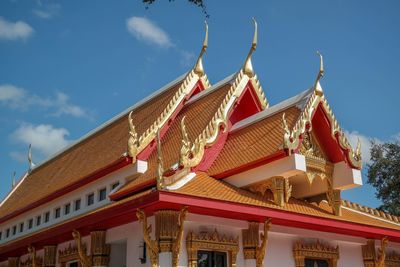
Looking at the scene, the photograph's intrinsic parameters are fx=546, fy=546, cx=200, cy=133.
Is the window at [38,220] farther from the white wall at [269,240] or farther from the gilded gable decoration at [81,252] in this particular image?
the white wall at [269,240]

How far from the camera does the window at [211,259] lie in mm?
11422

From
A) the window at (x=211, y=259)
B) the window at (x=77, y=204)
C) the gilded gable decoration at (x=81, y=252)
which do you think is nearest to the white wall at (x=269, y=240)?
the window at (x=211, y=259)

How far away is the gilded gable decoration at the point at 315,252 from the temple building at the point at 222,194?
3 centimetres

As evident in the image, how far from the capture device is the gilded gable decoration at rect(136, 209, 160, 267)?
417 inches

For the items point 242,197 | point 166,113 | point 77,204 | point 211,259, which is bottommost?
point 211,259

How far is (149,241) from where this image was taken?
10664mm

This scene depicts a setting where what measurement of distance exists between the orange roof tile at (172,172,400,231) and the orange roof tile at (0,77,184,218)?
12.5 feet

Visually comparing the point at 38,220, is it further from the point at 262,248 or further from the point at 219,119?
the point at 262,248

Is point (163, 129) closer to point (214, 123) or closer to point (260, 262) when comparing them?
point (214, 123)

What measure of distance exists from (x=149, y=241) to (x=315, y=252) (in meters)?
4.66

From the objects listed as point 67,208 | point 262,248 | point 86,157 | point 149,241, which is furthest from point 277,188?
point 86,157

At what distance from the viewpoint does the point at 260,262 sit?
11.8m

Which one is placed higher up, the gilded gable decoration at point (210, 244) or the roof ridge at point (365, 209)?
the roof ridge at point (365, 209)

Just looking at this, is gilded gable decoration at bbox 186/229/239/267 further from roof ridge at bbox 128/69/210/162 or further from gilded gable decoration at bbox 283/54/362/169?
roof ridge at bbox 128/69/210/162
